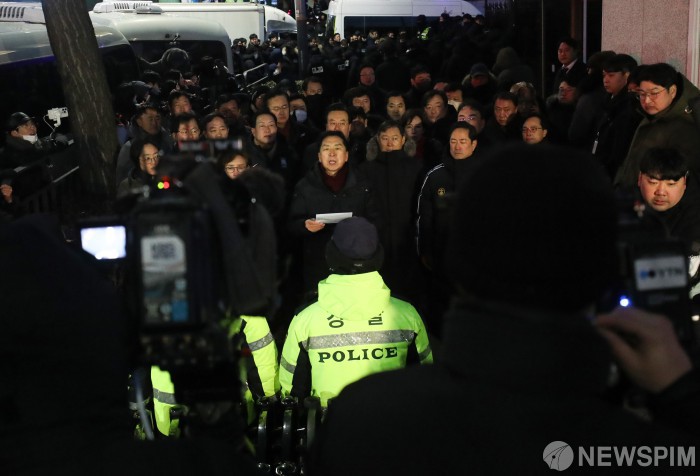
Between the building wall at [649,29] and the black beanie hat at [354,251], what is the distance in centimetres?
524

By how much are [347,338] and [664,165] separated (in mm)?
1810

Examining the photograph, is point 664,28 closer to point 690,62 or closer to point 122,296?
point 690,62

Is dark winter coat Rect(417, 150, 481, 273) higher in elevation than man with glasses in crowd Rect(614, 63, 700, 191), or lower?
lower

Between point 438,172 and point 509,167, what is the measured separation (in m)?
4.98

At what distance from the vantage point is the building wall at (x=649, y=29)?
868 centimetres

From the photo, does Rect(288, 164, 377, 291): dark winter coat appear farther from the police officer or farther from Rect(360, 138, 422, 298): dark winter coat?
the police officer

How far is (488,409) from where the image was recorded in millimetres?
1527

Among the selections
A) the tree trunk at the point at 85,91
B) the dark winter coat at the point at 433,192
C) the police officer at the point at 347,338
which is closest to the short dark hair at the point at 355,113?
the dark winter coat at the point at 433,192

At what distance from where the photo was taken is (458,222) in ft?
4.94

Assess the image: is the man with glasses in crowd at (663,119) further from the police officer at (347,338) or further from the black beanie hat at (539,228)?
the black beanie hat at (539,228)

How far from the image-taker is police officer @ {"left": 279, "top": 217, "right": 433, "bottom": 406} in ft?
12.6

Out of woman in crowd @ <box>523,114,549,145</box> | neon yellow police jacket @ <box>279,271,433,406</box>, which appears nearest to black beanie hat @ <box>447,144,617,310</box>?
neon yellow police jacket @ <box>279,271,433,406</box>

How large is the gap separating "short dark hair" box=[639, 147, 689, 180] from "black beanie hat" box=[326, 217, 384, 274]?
4.44ft

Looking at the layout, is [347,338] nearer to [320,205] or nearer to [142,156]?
[320,205]
